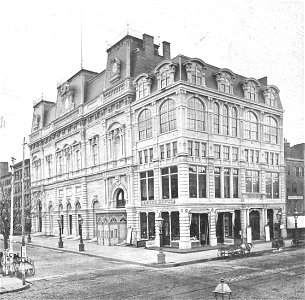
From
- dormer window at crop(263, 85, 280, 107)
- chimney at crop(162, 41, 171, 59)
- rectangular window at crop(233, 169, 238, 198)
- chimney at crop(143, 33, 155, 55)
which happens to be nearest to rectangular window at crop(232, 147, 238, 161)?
rectangular window at crop(233, 169, 238, 198)

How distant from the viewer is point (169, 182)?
36.2m

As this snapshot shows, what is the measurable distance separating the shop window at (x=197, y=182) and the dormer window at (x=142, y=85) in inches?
358

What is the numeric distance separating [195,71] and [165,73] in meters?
2.77

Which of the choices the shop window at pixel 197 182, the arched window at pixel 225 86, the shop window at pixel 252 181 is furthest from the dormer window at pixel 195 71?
the shop window at pixel 252 181

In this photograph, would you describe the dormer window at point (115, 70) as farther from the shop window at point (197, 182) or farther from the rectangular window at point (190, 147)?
the shop window at point (197, 182)

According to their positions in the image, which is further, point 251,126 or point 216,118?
point 251,126

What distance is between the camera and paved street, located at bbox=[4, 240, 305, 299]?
17016 millimetres

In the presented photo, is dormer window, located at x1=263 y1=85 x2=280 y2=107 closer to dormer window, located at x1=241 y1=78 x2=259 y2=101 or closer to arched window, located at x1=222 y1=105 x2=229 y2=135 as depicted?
dormer window, located at x1=241 y1=78 x2=259 y2=101

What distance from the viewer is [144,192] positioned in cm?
3969

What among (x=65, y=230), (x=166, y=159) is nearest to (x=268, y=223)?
(x=166, y=159)

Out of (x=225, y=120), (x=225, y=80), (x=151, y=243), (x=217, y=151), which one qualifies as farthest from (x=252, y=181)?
(x=151, y=243)

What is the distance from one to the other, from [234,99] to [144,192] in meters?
13.0

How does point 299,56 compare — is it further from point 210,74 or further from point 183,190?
point 210,74

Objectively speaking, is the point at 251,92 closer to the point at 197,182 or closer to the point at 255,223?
the point at 197,182
